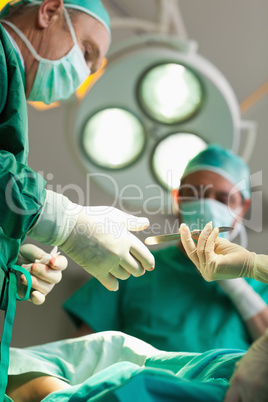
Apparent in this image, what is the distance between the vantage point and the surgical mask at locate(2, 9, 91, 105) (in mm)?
1458

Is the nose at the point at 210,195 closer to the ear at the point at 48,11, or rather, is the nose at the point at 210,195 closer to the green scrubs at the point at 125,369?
the green scrubs at the point at 125,369

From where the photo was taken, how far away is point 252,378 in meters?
0.83

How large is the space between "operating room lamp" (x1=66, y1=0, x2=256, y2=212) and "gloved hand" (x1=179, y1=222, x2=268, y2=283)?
797 mm

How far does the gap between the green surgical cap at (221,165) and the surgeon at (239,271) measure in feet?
1.45

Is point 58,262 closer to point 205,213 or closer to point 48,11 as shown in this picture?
point 205,213

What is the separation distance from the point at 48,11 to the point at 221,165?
0.79m

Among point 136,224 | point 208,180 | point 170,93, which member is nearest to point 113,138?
point 170,93

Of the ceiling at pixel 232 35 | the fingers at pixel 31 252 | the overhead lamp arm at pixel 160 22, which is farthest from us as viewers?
the ceiling at pixel 232 35

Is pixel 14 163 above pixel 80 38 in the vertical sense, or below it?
below

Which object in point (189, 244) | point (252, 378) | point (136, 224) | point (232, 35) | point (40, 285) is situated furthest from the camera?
point (232, 35)

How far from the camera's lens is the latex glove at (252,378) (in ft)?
2.70

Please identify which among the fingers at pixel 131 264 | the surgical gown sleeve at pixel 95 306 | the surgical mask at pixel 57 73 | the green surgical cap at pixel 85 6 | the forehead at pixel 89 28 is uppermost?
the green surgical cap at pixel 85 6

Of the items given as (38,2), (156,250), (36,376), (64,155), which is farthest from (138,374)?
(64,155)

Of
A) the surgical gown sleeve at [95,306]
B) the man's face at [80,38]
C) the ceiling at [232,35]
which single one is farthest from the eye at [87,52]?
the ceiling at [232,35]
